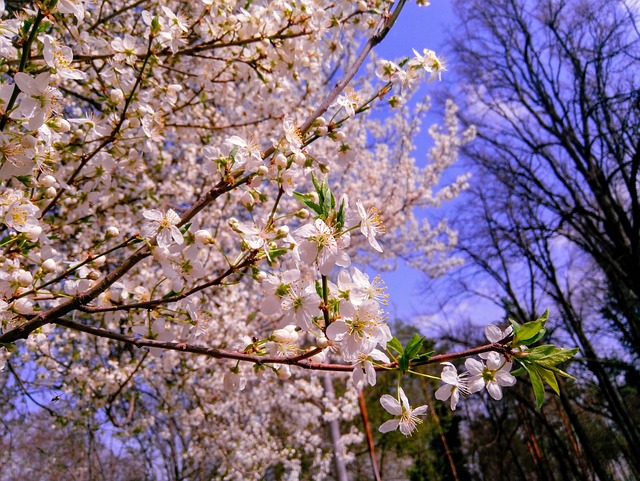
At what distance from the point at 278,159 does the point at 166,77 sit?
2934 mm

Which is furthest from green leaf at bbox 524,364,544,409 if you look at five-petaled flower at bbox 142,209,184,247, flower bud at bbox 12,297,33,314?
flower bud at bbox 12,297,33,314

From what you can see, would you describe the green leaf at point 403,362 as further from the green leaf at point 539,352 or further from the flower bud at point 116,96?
the flower bud at point 116,96

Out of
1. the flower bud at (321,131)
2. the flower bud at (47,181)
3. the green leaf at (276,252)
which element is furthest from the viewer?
the flower bud at (47,181)

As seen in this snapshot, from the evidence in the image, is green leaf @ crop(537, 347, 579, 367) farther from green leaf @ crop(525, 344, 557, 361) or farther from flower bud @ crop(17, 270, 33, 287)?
flower bud @ crop(17, 270, 33, 287)


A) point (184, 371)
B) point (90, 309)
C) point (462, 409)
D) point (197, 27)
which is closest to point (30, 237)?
point (90, 309)

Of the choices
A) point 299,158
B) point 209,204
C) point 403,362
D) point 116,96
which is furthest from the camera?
point 209,204

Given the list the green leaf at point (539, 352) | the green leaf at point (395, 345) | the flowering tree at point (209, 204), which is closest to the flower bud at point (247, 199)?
the flowering tree at point (209, 204)

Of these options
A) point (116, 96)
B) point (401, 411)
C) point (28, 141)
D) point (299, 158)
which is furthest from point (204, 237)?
point (116, 96)

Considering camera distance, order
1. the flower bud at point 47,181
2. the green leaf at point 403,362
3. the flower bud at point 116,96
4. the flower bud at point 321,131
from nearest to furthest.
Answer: the green leaf at point 403,362
the flower bud at point 321,131
the flower bud at point 47,181
the flower bud at point 116,96

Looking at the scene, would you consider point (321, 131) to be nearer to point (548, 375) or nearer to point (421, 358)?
point (421, 358)

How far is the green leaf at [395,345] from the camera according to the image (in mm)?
1045

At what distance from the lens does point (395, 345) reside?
3.54 ft

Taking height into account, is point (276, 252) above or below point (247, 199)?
below

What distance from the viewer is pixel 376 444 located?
14688 mm
